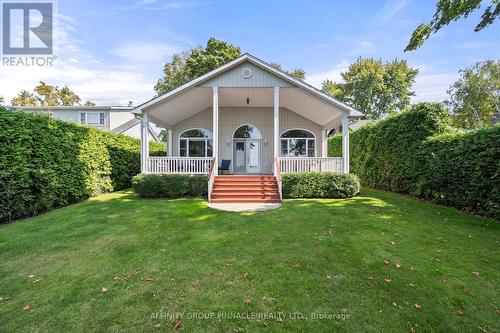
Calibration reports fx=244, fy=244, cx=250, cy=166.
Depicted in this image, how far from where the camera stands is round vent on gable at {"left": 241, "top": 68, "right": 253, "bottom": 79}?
1070 cm

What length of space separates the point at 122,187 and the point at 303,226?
10.8 meters

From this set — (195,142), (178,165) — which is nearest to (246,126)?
(195,142)

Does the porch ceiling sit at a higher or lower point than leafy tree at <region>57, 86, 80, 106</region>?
lower

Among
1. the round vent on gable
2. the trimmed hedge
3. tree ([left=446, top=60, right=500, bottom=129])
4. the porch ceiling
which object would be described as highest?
tree ([left=446, top=60, right=500, bottom=129])

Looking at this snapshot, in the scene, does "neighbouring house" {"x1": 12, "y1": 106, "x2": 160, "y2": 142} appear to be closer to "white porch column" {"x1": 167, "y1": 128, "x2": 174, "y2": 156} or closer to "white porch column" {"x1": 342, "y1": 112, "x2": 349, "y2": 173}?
"white porch column" {"x1": 167, "y1": 128, "x2": 174, "y2": 156}

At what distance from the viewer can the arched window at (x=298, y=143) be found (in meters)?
14.6

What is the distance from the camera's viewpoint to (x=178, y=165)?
440 inches

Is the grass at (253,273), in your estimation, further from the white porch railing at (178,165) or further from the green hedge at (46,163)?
the white porch railing at (178,165)

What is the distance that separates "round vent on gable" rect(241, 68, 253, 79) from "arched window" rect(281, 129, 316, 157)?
4798mm

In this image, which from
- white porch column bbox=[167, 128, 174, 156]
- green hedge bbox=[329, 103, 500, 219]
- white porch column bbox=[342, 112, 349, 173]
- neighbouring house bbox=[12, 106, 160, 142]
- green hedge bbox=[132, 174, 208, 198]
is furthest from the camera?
neighbouring house bbox=[12, 106, 160, 142]

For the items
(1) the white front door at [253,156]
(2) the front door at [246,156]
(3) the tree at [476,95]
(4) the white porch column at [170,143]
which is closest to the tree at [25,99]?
(4) the white porch column at [170,143]

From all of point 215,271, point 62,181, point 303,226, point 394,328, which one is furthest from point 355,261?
point 62,181

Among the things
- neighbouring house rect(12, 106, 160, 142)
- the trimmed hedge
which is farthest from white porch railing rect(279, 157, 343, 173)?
neighbouring house rect(12, 106, 160, 142)

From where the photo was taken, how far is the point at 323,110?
1205cm
